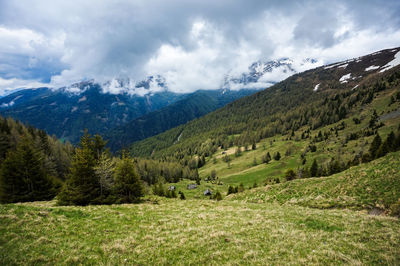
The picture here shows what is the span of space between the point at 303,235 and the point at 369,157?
79.9 m

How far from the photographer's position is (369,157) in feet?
218

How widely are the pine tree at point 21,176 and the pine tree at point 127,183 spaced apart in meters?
16.2

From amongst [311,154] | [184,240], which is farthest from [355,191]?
[311,154]

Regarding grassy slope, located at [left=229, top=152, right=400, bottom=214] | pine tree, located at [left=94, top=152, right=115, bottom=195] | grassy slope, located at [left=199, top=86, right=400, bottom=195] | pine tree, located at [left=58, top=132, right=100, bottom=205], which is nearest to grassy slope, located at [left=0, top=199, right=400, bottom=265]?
grassy slope, located at [left=229, top=152, right=400, bottom=214]

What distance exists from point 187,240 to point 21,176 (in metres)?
38.3

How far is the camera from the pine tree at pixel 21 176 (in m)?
31.4

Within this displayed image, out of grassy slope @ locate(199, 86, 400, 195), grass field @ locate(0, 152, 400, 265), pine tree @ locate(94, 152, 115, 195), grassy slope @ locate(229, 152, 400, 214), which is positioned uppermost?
pine tree @ locate(94, 152, 115, 195)

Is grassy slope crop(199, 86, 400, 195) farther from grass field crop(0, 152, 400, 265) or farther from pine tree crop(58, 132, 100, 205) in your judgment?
grass field crop(0, 152, 400, 265)

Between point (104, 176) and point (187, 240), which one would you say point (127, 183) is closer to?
point (104, 176)

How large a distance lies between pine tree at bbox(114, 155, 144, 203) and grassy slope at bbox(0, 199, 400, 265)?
50.8 ft

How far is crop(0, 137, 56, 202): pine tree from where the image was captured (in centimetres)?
3141

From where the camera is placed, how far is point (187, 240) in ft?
37.0

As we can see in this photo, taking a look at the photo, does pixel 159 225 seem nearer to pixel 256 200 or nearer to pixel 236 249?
pixel 236 249

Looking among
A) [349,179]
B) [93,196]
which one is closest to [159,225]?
[93,196]
